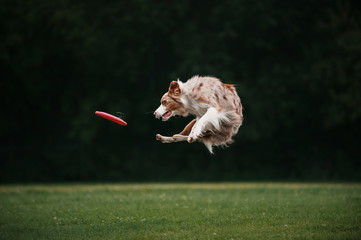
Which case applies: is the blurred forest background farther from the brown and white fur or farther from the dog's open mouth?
the dog's open mouth

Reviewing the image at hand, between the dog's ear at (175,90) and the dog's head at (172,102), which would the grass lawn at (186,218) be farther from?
the dog's ear at (175,90)

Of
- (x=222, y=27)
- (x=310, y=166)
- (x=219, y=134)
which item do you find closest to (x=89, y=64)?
(x=222, y=27)

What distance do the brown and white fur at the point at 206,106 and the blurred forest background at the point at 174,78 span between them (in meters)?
19.7

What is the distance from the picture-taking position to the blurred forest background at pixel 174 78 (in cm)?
3081

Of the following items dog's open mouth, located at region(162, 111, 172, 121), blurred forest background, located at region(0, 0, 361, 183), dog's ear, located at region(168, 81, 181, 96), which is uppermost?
blurred forest background, located at region(0, 0, 361, 183)

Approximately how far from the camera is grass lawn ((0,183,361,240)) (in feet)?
31.1

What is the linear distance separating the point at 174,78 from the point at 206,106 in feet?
73.5

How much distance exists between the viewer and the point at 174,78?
31.9 m

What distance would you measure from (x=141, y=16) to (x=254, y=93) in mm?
9208

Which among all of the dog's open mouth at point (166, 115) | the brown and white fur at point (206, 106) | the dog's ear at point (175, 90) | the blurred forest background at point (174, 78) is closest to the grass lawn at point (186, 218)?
the brown and white fur at point (206, 106)

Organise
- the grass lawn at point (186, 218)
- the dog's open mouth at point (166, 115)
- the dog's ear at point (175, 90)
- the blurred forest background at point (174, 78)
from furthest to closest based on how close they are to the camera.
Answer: the blurred forest background at point (174, 78) < the dog's open mouth at point (166, 115) < the dog's ear at point (175, 90) < the grass lawn at point (186, 218)

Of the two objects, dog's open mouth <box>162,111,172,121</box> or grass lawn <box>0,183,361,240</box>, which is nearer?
grass lawn <box>0,183,361,240</box>

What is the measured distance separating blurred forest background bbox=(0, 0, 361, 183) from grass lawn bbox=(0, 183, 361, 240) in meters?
15.5

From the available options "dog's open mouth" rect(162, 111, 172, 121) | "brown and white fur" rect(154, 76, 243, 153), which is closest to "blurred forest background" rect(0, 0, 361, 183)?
"brown and white fur" rect(154, 76, 243, 153)
